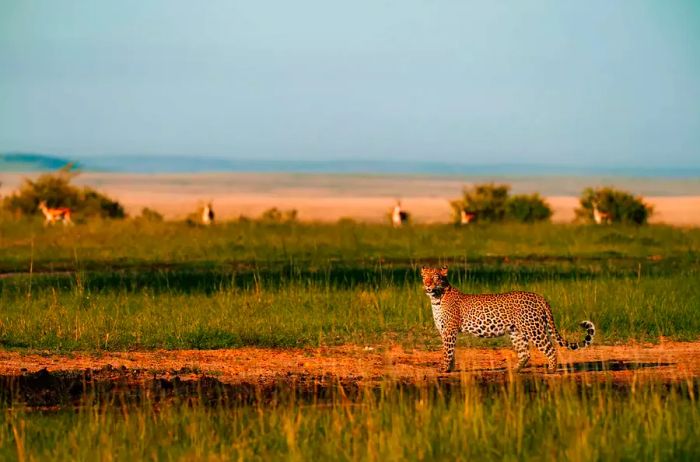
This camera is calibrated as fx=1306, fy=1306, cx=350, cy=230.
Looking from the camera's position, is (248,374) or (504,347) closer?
(248,374)

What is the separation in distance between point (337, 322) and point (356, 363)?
2888 millimetres

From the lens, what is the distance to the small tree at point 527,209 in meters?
44.2

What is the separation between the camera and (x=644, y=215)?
43719 mm

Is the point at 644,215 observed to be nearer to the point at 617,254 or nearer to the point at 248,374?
the point at 617,254

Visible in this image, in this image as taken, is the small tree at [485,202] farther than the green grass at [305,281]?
Yes

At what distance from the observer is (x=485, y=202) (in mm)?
44656

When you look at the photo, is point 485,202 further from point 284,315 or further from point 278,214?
point 284,315

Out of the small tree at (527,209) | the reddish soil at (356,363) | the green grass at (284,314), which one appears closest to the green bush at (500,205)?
the small tree at (527,209)

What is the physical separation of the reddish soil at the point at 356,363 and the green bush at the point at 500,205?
99.4 ft

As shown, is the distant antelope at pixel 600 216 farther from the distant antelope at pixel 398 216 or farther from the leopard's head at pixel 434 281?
the leopard's head at pixel 434 281

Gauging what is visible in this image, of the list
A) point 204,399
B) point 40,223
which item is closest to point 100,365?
point 204,399

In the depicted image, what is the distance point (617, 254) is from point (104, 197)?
2134 cm

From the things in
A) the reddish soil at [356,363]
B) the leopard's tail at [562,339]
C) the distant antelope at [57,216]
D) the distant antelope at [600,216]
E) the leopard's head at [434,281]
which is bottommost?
the distant antelope at [600,216]

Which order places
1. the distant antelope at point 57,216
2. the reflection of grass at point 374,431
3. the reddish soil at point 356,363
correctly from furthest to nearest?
the distant antelope at point 57,216 → the reddish soil at point 356,363 → the reflection of grass at point 374,431
